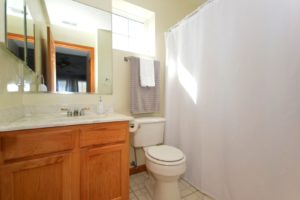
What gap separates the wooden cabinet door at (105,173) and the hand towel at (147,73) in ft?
2.77

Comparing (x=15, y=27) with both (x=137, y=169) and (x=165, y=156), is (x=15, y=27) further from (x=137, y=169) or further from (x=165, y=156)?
(x=137, y=169)

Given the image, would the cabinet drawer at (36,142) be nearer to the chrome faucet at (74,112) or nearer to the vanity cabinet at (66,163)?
the vanity cabinet at (66,163)

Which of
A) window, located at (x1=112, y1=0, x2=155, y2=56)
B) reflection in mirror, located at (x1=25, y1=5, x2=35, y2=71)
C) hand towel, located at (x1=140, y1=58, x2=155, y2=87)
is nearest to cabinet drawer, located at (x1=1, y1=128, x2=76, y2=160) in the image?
reflection in mirror, located at (x1=25, y1=5, x2=35, y2=71)

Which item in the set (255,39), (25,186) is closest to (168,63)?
(255,39)

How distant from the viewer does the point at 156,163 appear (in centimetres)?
130

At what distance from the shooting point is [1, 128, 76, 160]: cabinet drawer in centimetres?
87

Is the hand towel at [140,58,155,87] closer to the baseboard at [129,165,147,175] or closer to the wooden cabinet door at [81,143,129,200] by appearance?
the wooden cabinet door at [81,143,129,200]

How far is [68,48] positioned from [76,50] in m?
0.07

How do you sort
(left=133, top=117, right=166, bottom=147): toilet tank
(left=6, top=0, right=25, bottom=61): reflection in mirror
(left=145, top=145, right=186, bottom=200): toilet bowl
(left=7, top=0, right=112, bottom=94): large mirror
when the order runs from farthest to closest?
1. (left=133, top=117, right=166, bottom=147): toilet tank
2. (left=7, top=0, right=112, bottom=94): large mirror
3. (left=145, top=145, right=186, bottom=200): toilet bowl
4. (left=6, top=0, right=25, bottom=61): reflection in mirror

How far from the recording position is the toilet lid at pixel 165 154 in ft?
4.25

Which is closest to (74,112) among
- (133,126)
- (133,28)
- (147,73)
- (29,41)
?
(133,126)

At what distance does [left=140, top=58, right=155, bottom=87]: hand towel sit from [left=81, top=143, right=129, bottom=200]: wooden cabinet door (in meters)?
0.84

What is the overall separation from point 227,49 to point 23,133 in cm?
160

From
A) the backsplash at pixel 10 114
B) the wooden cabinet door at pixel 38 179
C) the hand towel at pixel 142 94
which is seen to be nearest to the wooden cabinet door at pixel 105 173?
the wooden cabinet door at pixel 38 179
